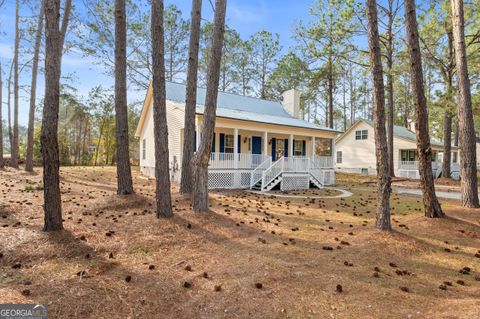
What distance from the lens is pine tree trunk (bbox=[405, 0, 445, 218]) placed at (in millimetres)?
6590

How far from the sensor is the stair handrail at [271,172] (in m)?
13.6

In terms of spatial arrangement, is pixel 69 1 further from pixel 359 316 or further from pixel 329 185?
pixel 329 185

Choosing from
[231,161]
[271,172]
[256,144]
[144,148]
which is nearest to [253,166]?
[271,172]

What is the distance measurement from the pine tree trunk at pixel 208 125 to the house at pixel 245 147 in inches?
193

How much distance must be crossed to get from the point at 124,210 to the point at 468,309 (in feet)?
22.8

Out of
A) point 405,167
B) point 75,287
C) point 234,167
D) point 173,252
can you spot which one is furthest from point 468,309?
point 405,167

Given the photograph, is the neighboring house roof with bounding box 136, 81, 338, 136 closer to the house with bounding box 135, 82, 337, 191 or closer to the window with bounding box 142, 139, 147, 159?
the house with bounding box 135, 82, 337, 191

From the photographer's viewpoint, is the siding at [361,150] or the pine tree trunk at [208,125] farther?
Answer: the siding at [361,150]

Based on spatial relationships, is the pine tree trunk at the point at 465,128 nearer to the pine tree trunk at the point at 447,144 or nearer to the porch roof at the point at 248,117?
the porch roof at the point at 248,117

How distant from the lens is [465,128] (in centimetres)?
828

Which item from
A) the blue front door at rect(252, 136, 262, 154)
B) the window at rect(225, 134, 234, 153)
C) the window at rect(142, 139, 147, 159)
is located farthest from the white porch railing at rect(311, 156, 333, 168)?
the window at rect(142, 139, 147, 159)

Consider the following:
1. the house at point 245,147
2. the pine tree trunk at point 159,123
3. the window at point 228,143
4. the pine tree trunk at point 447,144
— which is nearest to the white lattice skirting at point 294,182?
the house at point 245,147

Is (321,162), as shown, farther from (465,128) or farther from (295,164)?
(465,128)

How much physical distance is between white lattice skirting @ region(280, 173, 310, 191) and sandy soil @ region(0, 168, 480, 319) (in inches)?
275
